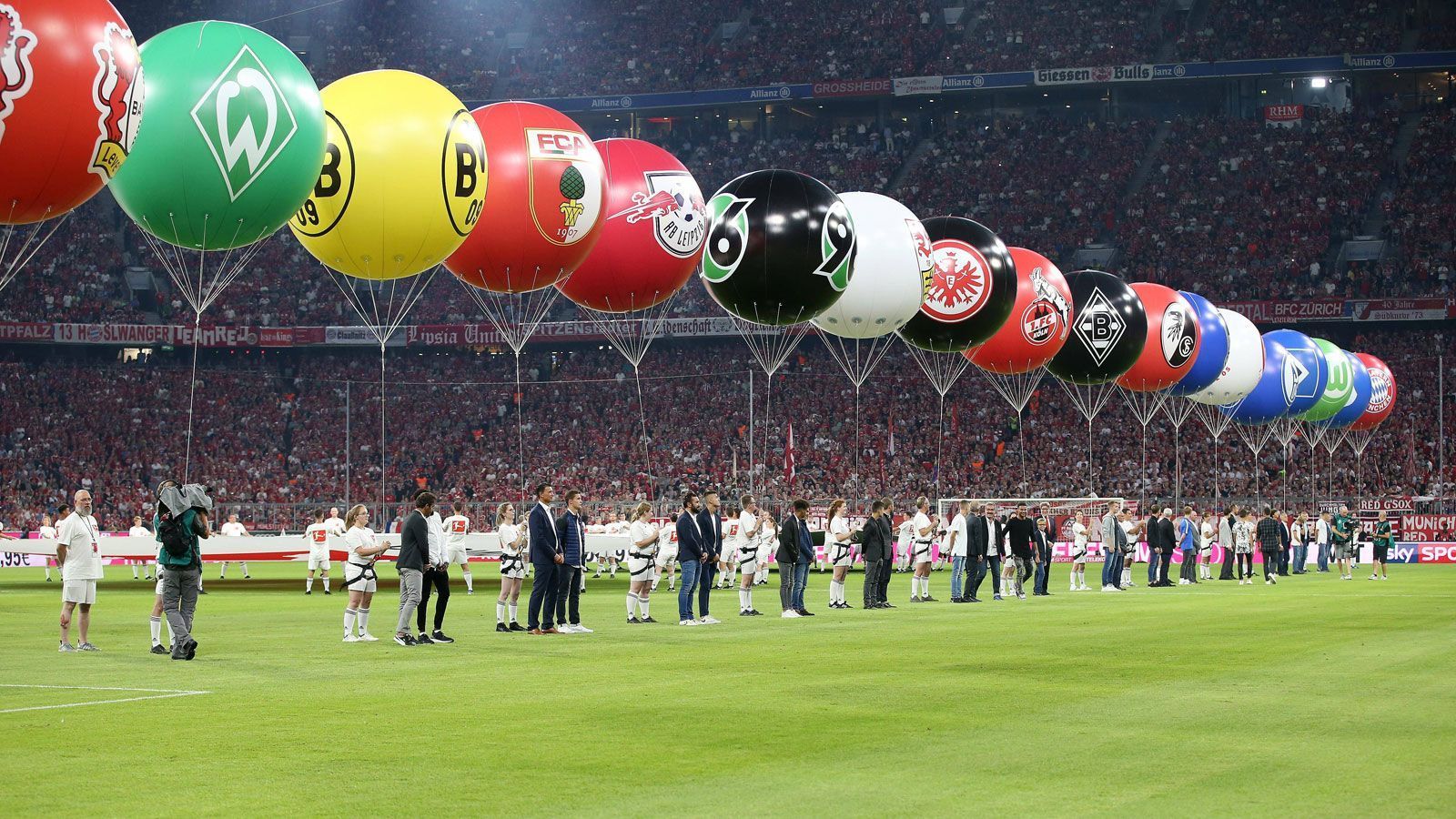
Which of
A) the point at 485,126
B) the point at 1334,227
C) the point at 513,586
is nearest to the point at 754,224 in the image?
the point at 485,126

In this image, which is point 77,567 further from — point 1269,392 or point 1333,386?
point 1333,386

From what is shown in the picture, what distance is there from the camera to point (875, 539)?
25.7 metres

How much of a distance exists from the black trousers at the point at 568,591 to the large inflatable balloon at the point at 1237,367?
21898 mm

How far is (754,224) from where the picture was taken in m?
24.6

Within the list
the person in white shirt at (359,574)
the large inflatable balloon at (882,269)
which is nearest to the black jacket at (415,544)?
the person in white shirt at (359,574)

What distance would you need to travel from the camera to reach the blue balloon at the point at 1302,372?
4103 centimetres

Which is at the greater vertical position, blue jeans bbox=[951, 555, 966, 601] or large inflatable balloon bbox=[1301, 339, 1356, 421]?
large inflatable balloon bbox=[1301, 339, 1356, 421]

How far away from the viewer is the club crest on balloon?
71.1 ft

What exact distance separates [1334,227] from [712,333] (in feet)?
87.0

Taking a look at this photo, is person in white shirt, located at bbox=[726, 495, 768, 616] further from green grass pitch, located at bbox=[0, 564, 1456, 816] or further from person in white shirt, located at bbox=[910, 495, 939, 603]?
person in white shirt, located at bbox=[910, 495, 939, 603]

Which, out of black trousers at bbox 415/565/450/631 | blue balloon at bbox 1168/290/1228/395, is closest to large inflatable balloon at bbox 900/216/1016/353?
blue balloon at bbox 1168/290/1228/395

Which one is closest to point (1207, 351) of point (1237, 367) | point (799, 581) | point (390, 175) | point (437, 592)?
point (1237, 367)

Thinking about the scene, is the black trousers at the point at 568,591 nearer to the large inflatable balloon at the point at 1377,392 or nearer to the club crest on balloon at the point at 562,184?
the club crest on balloon at the point at 562,184

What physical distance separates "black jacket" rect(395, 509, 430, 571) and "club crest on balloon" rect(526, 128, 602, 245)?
4763 mm
